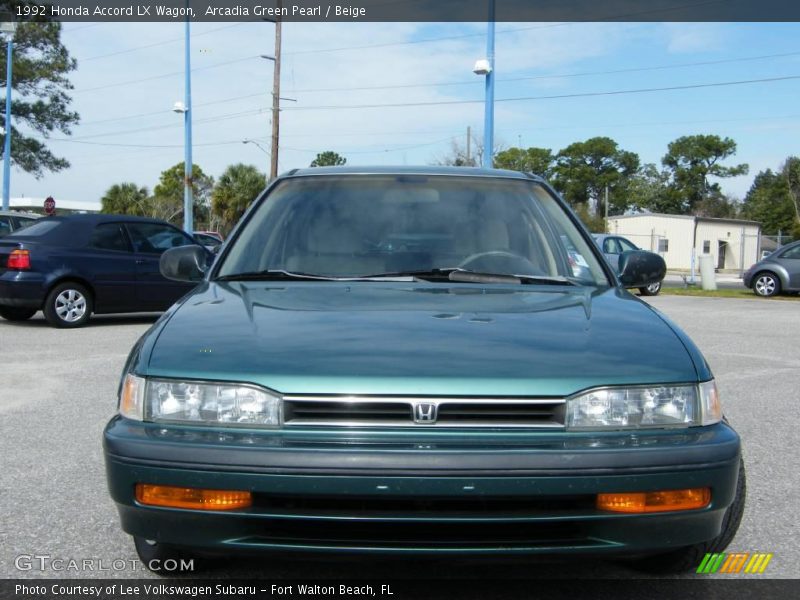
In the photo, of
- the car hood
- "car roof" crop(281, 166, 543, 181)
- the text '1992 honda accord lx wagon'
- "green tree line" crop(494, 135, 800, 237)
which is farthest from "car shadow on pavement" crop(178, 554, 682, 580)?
"green tree line" crop(494, 135, 800, 237)

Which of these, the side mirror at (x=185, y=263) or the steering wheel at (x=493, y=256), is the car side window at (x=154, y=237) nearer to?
the side mirror at (x=185, y=263)

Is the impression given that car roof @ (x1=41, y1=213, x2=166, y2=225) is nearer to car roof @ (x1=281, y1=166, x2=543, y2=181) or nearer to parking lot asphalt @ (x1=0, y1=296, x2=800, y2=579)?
parking lot asphalt @ (x1=0, y1=296, x2=800, y2=579)

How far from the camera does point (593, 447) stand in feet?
7.80

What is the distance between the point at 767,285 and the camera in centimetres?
2103

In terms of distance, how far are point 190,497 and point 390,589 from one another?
85 centimetres

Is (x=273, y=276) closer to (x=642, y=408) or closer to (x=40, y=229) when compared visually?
(x=642, y=408)

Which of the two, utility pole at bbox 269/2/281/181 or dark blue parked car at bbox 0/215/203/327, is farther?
utility pole at bbox 269/2/281/181

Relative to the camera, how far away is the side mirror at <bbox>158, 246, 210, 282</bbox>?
3.90 metres

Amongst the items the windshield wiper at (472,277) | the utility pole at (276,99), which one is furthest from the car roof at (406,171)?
the utility pole at (276,99)

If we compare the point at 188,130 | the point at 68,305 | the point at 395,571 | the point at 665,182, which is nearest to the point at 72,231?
the point at 68,305

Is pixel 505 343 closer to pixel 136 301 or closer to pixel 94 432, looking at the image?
pixel 94 432

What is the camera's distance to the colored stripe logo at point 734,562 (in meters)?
2.94

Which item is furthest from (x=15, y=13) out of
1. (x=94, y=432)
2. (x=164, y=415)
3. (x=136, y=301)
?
(x=164, y=415)

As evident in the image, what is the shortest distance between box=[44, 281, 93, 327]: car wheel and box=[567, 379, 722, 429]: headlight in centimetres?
1005
